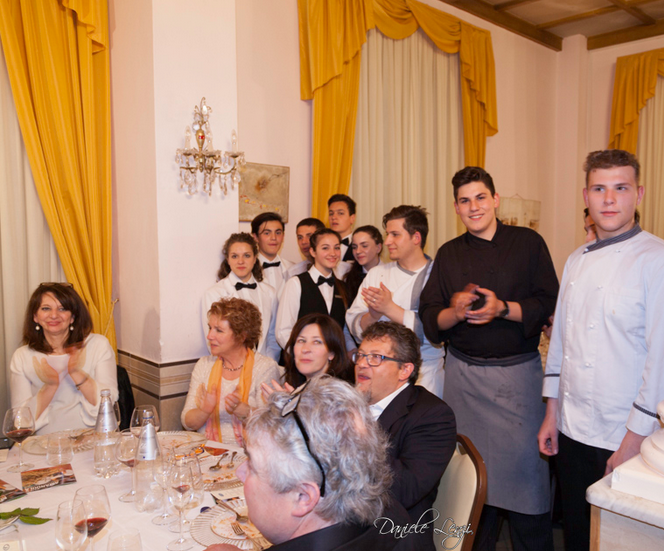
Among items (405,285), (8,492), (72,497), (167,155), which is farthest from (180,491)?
(167,155)

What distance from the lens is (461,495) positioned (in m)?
1.75

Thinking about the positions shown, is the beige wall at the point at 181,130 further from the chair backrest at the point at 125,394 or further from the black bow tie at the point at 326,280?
the black bow tie at the point at 326,280

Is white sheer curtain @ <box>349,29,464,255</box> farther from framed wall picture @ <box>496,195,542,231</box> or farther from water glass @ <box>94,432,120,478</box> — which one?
water glass @ <box>94,432,120,478</box>

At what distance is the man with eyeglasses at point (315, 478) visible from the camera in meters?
1.15

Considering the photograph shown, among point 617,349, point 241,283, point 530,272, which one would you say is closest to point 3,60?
point 241,283

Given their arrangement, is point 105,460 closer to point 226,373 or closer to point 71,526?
point 71,526

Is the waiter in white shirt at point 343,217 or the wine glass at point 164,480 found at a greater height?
the waiter in white shirt at point 343,217

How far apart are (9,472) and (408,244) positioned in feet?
6.68

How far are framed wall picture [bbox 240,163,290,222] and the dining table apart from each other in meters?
2.41

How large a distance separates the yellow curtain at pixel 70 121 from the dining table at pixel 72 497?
169 cm

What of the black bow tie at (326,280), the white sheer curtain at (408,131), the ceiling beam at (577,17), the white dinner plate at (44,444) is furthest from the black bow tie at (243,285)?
the ceiling beam at (577,17)

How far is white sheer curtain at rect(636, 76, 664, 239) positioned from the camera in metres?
6.71

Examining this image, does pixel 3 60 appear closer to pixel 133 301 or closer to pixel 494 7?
pixel 133 301

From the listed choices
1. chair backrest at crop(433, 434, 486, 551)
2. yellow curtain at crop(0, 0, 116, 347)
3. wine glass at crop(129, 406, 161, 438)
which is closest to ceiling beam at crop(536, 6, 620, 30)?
yellow curtain at crop(0, 0, 116, 347)
